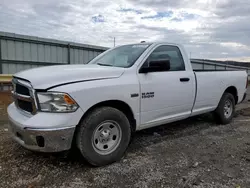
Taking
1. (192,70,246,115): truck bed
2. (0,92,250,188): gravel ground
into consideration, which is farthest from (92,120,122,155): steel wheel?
(192,70,246,115): truck bed

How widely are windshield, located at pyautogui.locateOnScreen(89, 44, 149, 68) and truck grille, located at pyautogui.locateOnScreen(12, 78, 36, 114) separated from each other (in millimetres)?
1597

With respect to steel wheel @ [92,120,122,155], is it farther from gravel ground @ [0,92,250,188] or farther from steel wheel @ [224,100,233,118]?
steel wheel @ [224,100,233,118]

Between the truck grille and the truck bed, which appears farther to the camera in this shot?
the truck bed

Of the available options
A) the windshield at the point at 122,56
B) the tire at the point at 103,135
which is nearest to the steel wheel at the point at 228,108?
the windshield at the point at 122,56

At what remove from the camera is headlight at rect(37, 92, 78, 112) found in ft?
10.2

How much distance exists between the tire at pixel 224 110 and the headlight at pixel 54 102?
13.8 feet

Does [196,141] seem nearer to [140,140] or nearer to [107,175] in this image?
[140,140]

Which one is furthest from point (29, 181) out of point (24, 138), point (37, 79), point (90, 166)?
point (37, 79)

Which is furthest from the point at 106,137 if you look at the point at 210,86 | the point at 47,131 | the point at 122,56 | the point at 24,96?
the point at 210,86

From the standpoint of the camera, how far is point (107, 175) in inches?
130

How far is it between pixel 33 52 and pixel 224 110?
30.6 feet

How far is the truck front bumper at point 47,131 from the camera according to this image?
305 cm

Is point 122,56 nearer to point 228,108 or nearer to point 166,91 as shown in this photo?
point 166,91

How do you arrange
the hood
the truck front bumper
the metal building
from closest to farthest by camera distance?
1. the truck front bumper
2. the hood
3. the metal building
